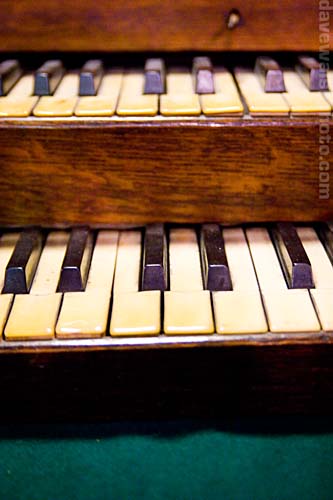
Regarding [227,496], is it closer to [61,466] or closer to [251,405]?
[251,405]

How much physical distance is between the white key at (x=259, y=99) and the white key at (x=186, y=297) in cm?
30

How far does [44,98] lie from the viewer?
1166mm

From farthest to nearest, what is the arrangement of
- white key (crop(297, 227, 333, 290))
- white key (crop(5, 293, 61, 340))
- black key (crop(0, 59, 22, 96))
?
black key (crop(0, 59, 22, 96)), white key (crop(297, 227, 333, 290)), white key (crop(5, 293, 61, 340))

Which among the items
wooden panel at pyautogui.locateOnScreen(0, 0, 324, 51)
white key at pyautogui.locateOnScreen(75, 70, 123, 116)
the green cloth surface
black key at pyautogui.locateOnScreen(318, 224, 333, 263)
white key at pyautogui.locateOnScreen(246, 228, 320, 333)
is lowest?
the green cloth surface

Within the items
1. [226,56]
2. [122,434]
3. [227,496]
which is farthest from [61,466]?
[226,56]

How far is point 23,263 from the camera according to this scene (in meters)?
1.09

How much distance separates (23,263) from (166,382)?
34 cm

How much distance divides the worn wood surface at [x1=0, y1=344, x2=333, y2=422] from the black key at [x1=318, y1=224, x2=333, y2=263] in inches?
10.1

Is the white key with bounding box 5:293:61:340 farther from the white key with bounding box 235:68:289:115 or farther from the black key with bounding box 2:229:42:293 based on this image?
the white key with bounding box 235:68:289:115

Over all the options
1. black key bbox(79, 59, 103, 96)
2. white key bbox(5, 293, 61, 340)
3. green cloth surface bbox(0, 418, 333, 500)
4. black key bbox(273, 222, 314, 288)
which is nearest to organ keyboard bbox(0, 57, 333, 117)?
black key bbox(79, 59, 103, 96)

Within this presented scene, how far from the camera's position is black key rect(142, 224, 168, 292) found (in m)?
1.06

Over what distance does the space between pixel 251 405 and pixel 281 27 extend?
0.78m

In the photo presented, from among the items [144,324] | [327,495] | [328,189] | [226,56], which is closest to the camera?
[144,324]

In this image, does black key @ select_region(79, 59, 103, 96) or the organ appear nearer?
the organ
